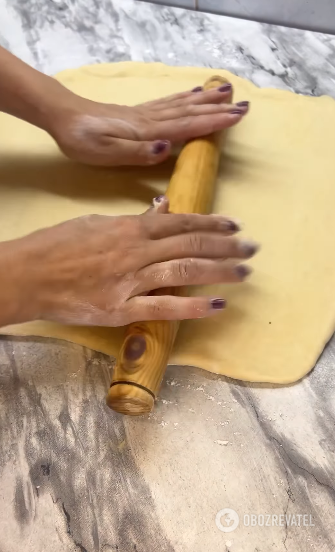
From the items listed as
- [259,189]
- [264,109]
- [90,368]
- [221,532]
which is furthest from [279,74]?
[221,532]

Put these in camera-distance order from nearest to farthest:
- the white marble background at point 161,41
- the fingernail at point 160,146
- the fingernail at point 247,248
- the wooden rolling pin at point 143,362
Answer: the wooden rolling pin at point 143,362, the fingernail at point 247,248, the fingernail at point 160,146, the white marble background at point 161,41

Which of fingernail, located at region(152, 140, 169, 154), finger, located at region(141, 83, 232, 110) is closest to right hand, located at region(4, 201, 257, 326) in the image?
fingernail, located at region(152, 140, 169, 154)

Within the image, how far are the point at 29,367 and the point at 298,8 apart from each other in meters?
1.17

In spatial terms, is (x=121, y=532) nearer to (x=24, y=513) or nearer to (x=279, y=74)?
(x=24, y=513)

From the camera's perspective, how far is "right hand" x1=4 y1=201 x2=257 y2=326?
27.7 inches

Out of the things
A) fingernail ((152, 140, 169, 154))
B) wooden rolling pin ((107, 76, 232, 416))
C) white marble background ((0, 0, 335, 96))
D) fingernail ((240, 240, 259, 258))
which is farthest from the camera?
white marble background ((0, 0, 335, 96))

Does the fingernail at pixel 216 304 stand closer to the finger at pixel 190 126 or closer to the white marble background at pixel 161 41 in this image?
the finger at pixel 190 126

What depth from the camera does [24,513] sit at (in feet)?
2.29

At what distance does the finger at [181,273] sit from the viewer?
0.73m

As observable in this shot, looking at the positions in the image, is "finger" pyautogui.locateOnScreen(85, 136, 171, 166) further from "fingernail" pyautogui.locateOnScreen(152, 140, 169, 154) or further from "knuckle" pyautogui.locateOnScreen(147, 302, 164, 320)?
"knuckle" pyautogui.locateOnScreen(147, 302, 164, 320)

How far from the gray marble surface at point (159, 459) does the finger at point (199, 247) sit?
197 millimetres

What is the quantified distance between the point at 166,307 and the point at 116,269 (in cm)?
9

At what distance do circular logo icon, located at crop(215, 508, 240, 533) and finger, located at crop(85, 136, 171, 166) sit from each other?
620mm

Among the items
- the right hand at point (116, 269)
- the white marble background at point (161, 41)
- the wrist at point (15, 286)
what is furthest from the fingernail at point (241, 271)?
the white marble background at point (161, 41)
